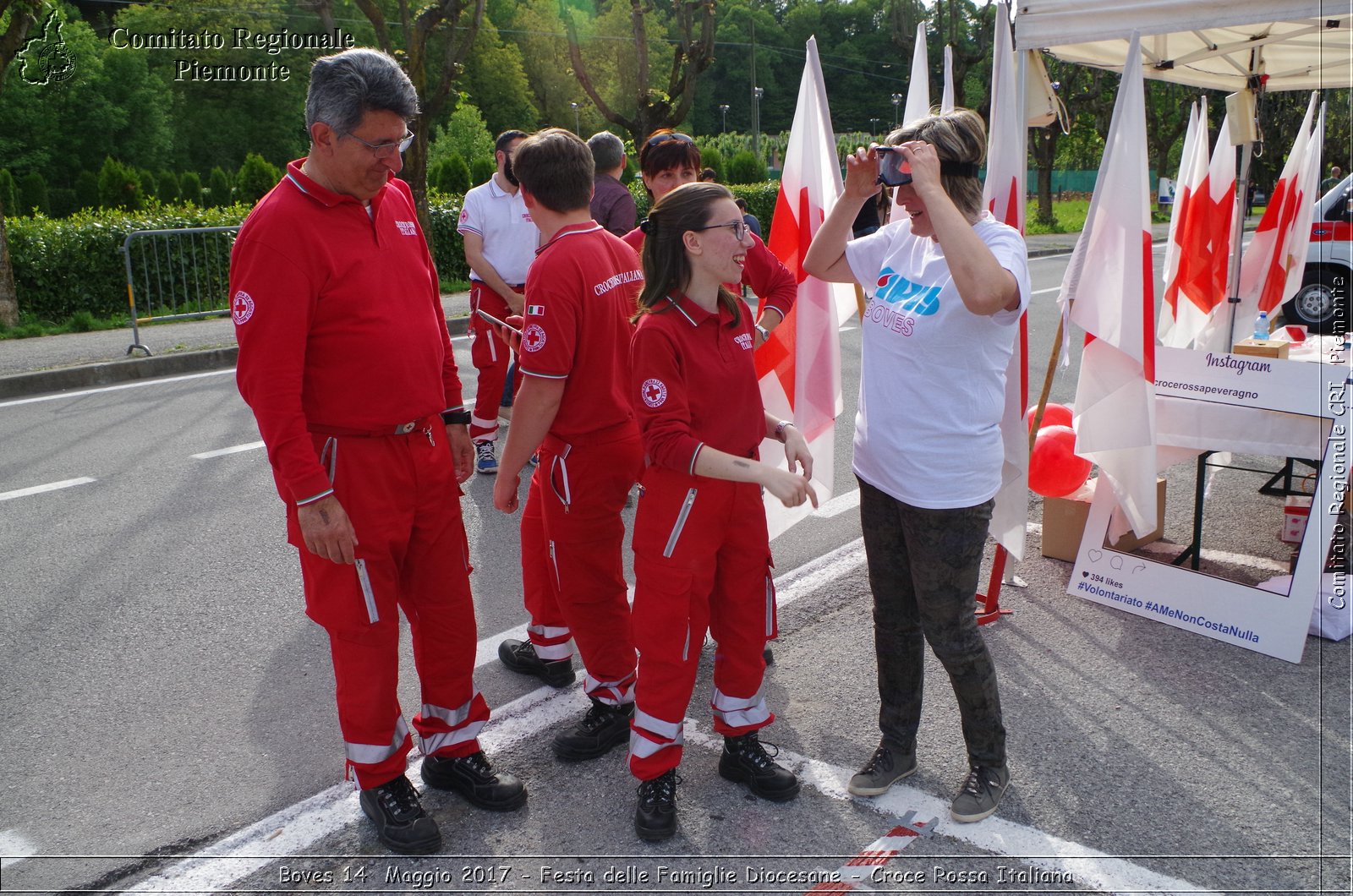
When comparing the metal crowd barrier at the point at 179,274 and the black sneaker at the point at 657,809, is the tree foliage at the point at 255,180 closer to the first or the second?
the metal crowd barrier at the point at 179,274

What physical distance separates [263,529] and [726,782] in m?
3.41

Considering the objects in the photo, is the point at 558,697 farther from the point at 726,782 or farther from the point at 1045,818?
the point at 1045,818

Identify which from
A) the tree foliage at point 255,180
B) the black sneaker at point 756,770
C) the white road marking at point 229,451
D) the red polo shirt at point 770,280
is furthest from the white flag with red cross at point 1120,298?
the tree foliage at point 255,180

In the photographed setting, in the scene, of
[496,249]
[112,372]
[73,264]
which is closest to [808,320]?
[496,249]

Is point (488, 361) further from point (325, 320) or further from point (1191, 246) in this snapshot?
point (1191, 246)

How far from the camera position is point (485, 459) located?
650cm

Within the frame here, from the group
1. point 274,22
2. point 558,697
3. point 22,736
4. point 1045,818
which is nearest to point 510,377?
point 558,697

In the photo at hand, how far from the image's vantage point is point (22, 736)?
11.1ft

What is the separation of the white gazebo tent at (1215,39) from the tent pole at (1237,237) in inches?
0.6

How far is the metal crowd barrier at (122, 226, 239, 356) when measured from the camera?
12172 millimetres

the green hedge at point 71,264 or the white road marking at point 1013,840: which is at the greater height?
the green hedge at point 71,264

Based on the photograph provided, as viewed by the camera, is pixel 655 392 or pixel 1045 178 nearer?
pixel 655 392

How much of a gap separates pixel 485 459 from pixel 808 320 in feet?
9.62

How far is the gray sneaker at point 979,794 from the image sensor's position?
2.83 metres
